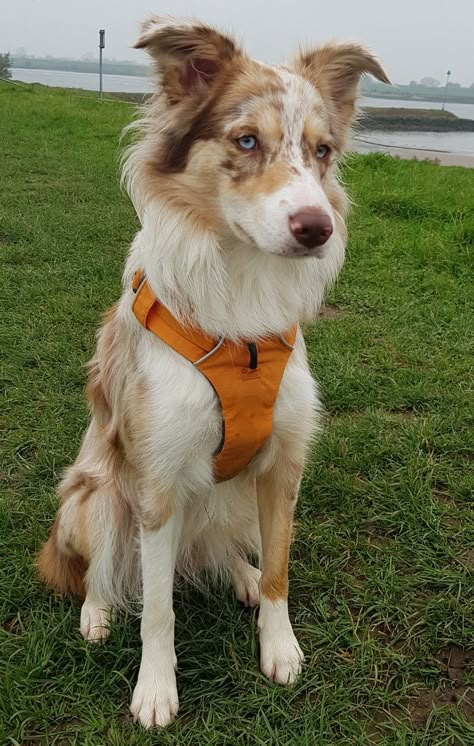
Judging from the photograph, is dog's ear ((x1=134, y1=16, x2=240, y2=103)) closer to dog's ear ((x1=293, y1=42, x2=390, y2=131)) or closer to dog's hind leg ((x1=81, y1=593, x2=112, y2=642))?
dog's ear ((x1=293, y1=42, x2=390, y2=131))

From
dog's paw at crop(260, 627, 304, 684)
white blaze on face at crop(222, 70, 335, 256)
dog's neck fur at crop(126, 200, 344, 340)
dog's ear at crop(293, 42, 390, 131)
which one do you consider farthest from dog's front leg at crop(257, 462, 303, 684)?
dog's ear at crop(293, 42, 390, 131)

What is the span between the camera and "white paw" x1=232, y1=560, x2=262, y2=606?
110 inches

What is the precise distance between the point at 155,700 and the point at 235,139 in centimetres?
184

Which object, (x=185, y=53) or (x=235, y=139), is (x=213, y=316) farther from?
(x=185, y=53)

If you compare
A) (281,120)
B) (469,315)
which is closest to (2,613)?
(281,120)

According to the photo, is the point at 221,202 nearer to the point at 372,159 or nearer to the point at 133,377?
the point at 133,377

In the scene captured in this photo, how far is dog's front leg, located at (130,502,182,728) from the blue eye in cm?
120

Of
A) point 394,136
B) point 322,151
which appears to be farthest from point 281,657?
point 394,136

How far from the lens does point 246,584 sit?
2.80 meters

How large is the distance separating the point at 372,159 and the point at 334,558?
357 inches

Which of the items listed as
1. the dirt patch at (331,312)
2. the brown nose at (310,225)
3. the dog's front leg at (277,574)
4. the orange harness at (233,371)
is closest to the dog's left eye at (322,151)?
the brown nose at (310,225)

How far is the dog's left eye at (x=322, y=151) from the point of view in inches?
82.7

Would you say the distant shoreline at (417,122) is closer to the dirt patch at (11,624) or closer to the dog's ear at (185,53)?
the dog's ear at (185,53)

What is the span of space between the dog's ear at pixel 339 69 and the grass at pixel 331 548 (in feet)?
4.56
